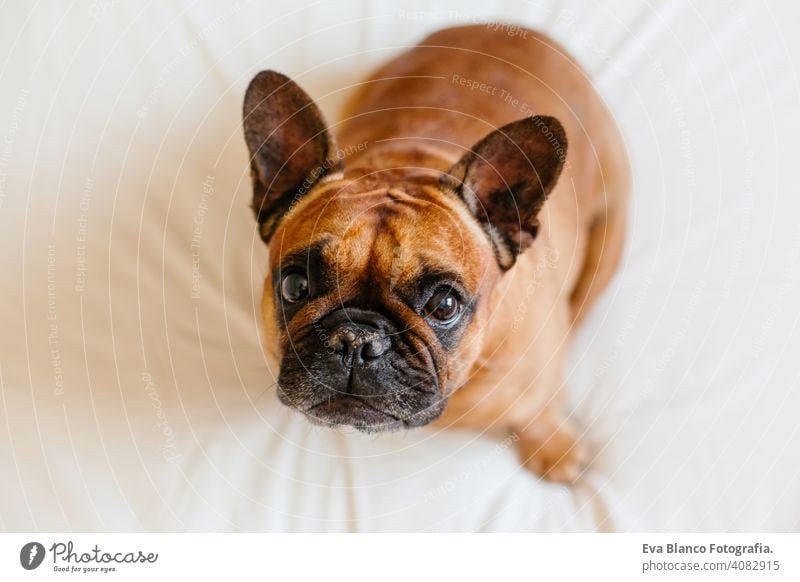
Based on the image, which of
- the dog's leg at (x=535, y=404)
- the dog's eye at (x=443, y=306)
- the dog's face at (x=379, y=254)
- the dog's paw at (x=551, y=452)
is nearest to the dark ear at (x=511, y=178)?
the dog's face at (x=379, y=254)

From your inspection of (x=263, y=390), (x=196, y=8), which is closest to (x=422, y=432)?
(x=263, y=390)

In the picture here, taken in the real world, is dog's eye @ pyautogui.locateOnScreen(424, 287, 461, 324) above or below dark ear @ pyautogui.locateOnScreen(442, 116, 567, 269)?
below

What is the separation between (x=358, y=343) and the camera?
36.8 inches

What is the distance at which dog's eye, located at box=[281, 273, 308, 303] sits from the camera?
99 cm

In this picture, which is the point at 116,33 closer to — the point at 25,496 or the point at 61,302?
the point at 61,302

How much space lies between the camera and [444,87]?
1237 millimetres

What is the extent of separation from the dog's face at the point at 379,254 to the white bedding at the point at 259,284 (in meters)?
0.25

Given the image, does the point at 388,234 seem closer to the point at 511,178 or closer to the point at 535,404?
the point at 511,178

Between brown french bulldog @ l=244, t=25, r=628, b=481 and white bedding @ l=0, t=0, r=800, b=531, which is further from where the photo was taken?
white bedding @ l=0, t=0, r=800, b=531

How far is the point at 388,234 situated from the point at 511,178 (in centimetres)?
19

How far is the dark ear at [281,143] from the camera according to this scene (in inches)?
39.0

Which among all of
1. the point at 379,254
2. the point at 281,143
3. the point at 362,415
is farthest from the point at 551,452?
the point at 281,143

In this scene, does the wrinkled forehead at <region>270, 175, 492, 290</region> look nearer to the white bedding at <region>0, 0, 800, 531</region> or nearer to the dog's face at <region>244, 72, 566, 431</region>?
the dog's face at <region>244, 72, 566, 431</region>

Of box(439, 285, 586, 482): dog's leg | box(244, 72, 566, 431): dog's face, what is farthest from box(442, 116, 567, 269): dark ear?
box(439, 285, 586, 482): dog's leg
